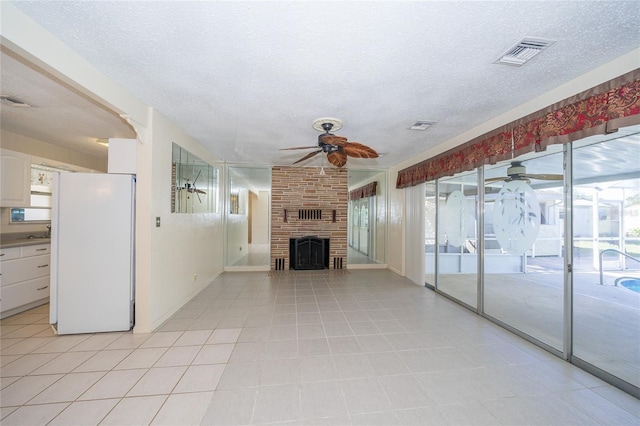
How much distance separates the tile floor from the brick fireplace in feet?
8.65

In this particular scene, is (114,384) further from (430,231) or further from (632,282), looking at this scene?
(632,282)

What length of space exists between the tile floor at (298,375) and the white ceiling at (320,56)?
2.52 meters

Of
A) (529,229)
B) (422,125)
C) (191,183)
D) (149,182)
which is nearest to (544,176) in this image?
(529,229)

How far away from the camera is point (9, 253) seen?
285cm

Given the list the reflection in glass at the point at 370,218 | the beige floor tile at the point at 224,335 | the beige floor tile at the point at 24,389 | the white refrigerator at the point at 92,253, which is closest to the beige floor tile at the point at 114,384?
the beige floor tile at the point at 24,389

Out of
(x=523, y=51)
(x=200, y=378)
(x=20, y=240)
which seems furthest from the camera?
(x=20, y=240)

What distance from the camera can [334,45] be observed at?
5.07 ft

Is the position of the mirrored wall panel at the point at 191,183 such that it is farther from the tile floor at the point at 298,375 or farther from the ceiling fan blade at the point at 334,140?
the ceiling fan blade at the point at 334,140

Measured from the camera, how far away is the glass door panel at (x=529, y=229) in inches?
95.8

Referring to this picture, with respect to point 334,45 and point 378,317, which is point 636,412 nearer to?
point 378,317

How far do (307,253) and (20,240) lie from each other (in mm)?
4712

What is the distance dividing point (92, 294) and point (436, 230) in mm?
5067

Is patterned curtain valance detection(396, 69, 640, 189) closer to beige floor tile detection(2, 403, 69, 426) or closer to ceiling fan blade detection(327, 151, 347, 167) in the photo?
ceiling fan blade detection(327, 151, 347, 167)

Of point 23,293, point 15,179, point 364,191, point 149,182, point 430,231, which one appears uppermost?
point 364,191
